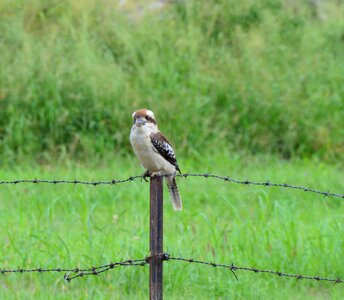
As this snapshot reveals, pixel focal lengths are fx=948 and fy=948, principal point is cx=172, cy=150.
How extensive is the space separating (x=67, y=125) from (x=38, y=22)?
2.99 metres

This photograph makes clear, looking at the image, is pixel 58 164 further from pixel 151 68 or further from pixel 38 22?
pixel 38 22

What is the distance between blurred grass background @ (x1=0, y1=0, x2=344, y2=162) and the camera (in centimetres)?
1236

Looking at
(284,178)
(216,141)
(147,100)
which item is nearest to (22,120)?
(147,100)

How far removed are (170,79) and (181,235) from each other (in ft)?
16.2

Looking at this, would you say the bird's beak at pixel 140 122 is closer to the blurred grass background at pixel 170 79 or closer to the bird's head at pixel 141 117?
the bird's head at pixel 141 117

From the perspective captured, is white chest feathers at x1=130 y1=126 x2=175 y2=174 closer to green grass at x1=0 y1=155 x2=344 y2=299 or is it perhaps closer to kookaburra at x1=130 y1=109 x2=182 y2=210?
kookaburra at x1=130 y1=109 x2=182 y2=210

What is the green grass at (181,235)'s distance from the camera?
722 centimetres

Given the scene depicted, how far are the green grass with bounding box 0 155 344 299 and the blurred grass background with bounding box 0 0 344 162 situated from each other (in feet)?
2.73

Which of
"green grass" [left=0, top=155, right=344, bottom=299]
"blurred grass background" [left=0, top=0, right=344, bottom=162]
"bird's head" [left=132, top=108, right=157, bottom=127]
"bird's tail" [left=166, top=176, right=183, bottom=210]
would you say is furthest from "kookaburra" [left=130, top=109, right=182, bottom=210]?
"blurred grass background" [left=0, top=0, right=344, bottom=162]

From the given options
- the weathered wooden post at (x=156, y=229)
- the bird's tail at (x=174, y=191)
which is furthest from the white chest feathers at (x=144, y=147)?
the weathered wooden post at (x=156, y=229)

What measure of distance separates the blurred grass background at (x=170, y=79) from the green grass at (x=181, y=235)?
0.83 meters

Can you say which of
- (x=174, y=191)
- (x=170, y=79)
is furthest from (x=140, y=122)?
(x=170, y=79)

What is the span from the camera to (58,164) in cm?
1184

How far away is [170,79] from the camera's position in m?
13.1
